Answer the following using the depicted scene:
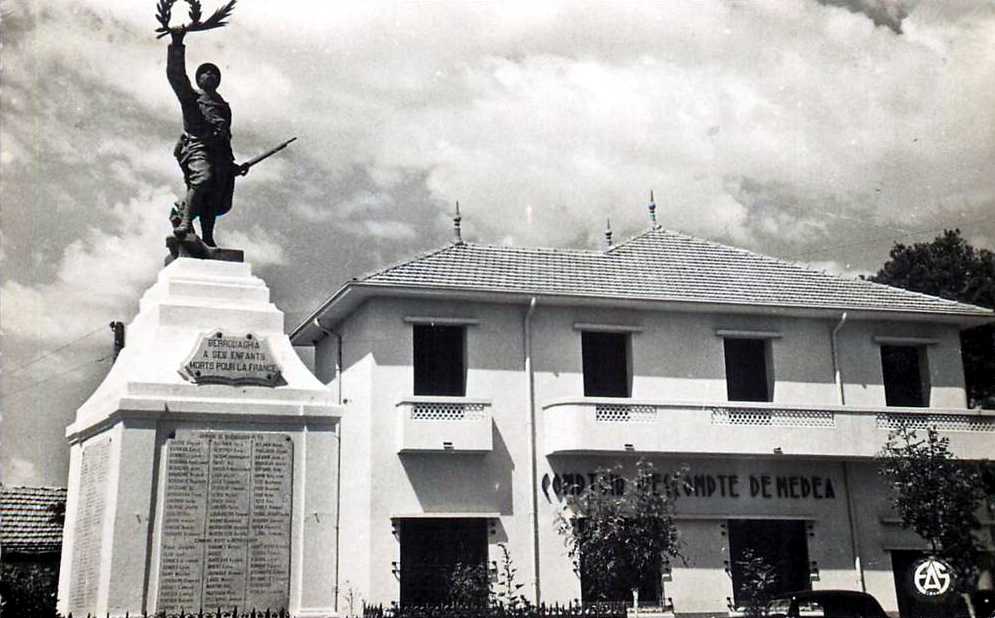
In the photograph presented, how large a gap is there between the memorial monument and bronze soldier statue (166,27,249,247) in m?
0.50

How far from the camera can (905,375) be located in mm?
26422

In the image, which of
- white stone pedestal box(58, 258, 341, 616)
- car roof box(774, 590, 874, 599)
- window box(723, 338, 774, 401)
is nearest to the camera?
white stone pedestal box(58, 258, 341, 616)

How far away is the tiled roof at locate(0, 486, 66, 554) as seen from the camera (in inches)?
911

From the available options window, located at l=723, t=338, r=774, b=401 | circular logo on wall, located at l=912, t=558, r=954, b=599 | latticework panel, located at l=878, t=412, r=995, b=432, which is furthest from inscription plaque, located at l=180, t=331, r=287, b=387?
latticework panel, located at l=878, t=412, r=995, b=432

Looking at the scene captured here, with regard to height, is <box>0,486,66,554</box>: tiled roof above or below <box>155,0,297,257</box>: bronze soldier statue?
below

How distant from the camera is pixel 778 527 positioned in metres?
24.2

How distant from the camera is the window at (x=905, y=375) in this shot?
26156mm

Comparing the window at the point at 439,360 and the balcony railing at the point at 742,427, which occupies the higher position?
the window at the point at 439,360

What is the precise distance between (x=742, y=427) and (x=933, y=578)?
4.65 meters

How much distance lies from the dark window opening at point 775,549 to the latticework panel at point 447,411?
610 centimetres

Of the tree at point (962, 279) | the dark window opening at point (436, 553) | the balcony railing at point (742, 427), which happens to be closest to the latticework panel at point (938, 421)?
the balcony railing at point (742, 427)

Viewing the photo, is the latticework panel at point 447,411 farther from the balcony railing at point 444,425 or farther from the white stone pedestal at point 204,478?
the white stone pedestal at point 204,478

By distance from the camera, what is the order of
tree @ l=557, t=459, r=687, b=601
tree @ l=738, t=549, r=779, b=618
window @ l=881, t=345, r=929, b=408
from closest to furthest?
tree @ l=557, t=459, r=687, b=601
tree @ l=738, t=549, r=779, b=618
window @ l=881, t=345, r=929, b=408

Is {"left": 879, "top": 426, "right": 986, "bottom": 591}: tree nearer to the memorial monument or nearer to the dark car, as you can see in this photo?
the dark car
